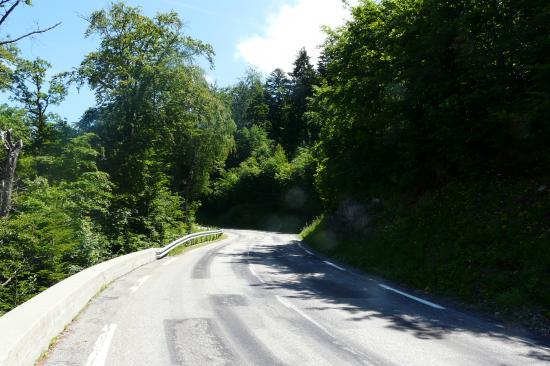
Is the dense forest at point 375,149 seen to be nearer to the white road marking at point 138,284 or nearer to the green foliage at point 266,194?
the white road marking at point 138,284

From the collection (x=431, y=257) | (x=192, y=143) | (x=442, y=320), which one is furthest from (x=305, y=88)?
(x=442, y=320)

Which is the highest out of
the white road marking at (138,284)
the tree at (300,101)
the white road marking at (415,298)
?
the tree at (300,101)

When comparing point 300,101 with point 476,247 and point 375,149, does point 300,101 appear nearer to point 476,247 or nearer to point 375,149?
point 375,149

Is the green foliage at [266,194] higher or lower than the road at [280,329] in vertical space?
higher

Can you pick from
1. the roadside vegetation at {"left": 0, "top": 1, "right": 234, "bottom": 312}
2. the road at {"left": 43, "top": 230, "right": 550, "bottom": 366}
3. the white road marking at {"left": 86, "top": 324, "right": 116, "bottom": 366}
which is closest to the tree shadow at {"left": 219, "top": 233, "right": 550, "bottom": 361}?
the road at {"left": 43, "top": 230, "right": 550, "bottom": 366}

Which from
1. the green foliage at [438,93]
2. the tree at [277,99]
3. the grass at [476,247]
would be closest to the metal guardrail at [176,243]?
the grass at [476,247]

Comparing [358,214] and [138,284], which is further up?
[358,214]

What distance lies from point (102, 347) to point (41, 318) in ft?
3.04

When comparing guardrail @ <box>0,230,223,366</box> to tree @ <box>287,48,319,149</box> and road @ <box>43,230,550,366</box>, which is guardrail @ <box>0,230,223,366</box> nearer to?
road @ <box>43,230,550,366</box>

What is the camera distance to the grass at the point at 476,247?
8703 millimetres

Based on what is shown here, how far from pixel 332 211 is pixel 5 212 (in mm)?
16684

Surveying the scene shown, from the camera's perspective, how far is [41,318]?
5797 millimetres

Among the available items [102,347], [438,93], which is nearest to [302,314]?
[102,347]

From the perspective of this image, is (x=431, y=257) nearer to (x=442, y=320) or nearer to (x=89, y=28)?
(x=442, y=320)
